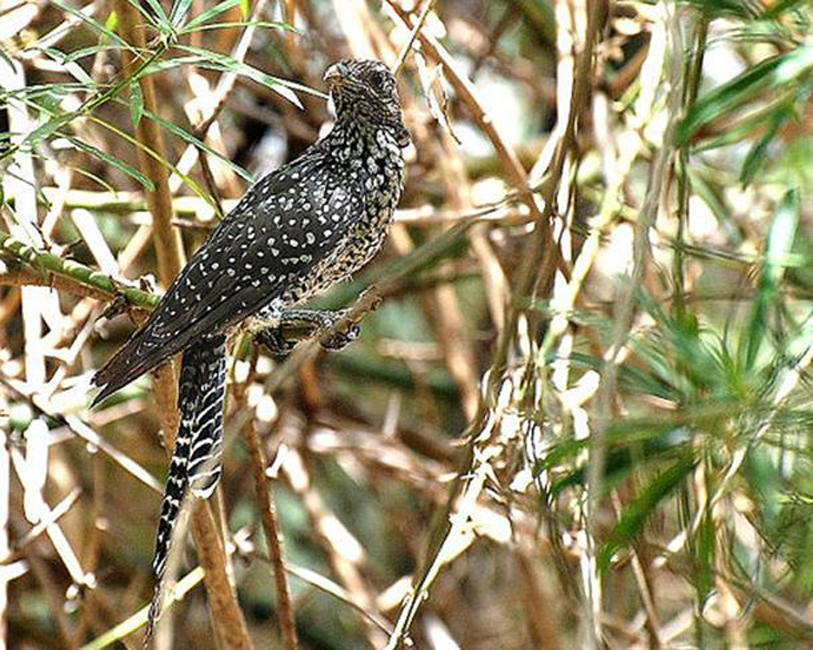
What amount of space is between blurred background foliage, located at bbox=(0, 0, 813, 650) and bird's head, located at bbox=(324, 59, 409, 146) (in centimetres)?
7

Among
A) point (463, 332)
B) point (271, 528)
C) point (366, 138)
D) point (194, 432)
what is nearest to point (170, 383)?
point (194, 432)

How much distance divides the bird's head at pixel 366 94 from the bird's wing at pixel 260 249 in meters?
0.09

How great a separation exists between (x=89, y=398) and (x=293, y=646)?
650mm

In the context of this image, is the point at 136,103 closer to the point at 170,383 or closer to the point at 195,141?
the point at 195,141

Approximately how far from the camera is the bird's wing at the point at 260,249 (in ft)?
6.27

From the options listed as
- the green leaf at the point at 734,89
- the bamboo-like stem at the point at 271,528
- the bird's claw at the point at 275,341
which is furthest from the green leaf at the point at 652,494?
the bird's claw at the point at 275,341

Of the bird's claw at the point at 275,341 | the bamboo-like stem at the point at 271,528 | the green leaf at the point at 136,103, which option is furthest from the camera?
the bird's claw at the point at 275,341

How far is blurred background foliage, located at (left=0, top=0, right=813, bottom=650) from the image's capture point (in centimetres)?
141

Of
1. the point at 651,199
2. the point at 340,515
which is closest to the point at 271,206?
the point at 651,199

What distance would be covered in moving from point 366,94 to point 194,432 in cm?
60

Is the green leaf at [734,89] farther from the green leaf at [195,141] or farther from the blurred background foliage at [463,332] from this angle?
the green leaf at [195,141]

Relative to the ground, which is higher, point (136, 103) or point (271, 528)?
point (136, 103)

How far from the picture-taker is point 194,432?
6.40ft

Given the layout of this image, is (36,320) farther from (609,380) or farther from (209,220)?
(609,380)
